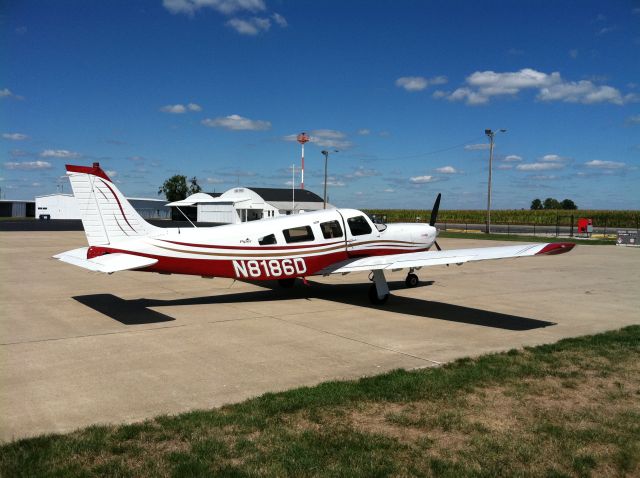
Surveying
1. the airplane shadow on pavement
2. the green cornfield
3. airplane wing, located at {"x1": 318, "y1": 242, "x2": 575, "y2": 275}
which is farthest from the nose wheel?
the green cornfield

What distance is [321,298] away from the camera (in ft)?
44.5

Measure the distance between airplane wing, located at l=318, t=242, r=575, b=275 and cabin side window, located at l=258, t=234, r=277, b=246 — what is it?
5.22ft

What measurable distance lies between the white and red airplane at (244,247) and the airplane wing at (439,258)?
2cm

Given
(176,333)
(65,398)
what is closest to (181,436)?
(65,398)

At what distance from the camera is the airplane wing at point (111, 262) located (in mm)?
9821

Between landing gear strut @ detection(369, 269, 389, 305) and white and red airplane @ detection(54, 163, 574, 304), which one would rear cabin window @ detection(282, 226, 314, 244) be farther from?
landing gear strut @ detection(369, 269, 389, 305)

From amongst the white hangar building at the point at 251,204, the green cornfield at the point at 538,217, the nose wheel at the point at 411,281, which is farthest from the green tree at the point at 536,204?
the nose wheel at the point at 411,281

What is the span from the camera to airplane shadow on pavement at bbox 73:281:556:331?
1066 cm

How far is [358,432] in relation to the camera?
5125 millimetres

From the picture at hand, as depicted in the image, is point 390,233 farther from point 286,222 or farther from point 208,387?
point 208,387

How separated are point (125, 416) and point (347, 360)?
3.45m

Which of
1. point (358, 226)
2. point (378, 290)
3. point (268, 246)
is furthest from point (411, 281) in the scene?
point (268, 246)

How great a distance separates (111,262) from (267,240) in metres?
3.50

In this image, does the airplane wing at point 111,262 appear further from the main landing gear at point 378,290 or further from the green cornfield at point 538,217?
the green cornfield at point 538,217
